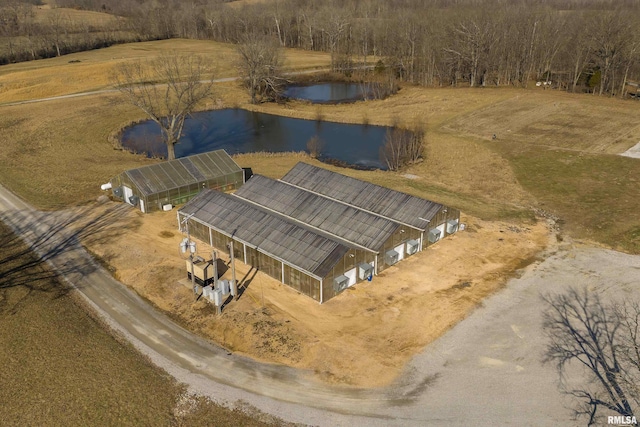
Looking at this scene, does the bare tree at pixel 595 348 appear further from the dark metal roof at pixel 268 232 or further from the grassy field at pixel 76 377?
the grassy field at pixel 76 377

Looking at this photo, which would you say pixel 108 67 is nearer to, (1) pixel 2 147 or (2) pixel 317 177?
(1) pixel 2 147

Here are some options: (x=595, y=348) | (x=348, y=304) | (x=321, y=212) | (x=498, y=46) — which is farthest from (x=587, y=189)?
(x=498, y=46)

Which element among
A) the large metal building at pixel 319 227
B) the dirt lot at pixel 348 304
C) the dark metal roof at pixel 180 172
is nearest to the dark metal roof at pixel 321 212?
the large metal building at pixel 319 227

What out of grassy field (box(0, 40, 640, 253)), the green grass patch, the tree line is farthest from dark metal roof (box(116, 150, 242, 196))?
the tree line

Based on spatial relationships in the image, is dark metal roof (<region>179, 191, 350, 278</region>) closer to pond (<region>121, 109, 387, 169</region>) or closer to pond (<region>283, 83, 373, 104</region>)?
pond (<region>121, 109, 387, 169</region>)

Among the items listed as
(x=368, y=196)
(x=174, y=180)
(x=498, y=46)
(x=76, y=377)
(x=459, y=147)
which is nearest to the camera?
(x=76, y=377)

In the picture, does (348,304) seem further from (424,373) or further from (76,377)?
(76,377)

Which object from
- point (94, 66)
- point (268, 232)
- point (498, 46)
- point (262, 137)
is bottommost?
point (262, 137)
